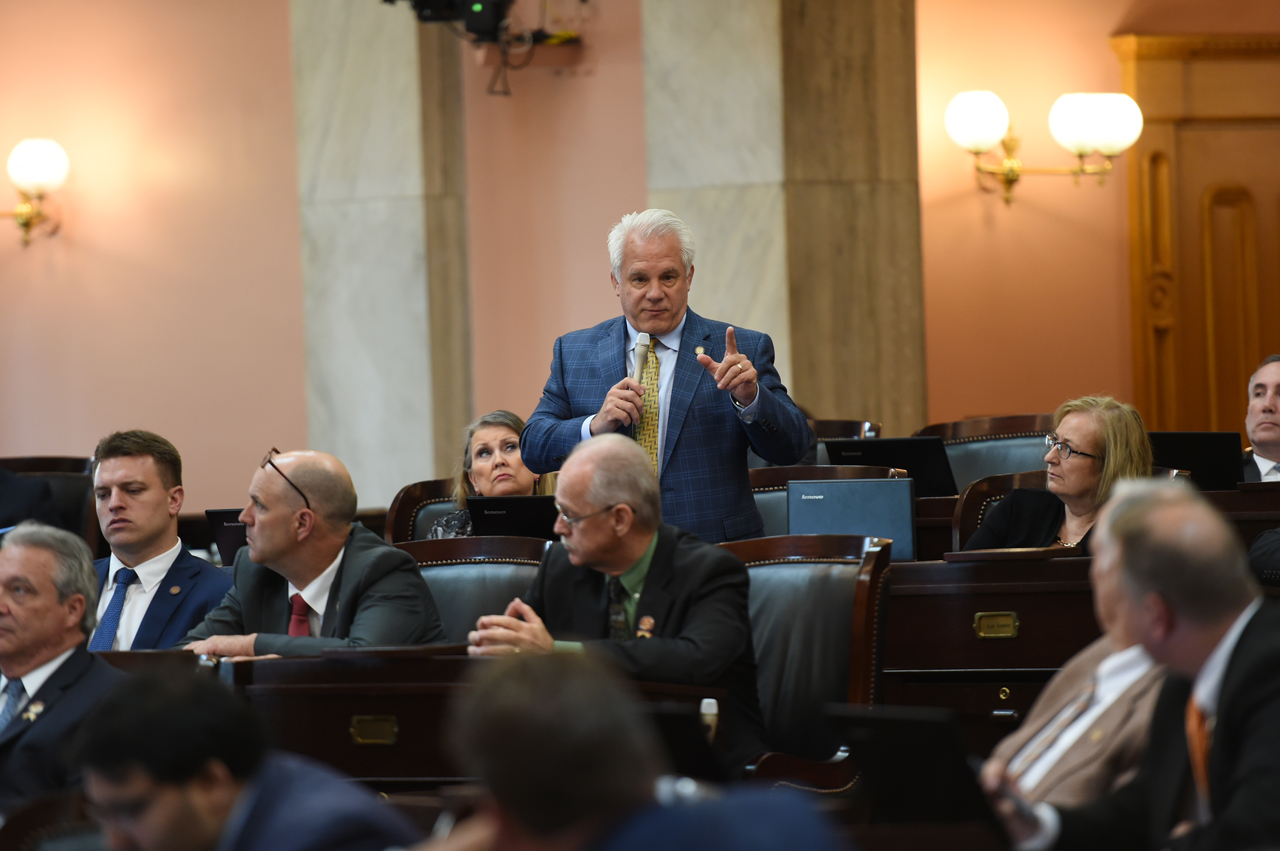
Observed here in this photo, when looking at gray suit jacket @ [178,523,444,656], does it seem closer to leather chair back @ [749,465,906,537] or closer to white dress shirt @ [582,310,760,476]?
white dress shirt @ [582,310,760,476]

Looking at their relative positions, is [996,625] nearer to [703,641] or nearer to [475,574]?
[703,641]

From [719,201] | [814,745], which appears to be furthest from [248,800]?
[719,201]

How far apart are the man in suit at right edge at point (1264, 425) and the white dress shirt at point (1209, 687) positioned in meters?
3.07

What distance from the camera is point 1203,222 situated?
26.3ft

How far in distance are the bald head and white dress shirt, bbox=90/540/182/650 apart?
58 cm

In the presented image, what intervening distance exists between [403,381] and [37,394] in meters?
2.40

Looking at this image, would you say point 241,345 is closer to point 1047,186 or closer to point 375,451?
point 375,451

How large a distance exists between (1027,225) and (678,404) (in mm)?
4805

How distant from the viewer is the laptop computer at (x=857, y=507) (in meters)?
3.44

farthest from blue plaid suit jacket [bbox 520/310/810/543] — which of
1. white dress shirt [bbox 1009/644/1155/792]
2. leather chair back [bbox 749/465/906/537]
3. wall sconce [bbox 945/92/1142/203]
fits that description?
Result: wall sconce [bbox 945/92/1142/203]

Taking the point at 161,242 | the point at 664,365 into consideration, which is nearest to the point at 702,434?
the point at 664,365

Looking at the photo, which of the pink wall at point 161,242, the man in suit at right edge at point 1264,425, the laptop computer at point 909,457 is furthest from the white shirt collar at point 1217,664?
the pink wall at point 161,242

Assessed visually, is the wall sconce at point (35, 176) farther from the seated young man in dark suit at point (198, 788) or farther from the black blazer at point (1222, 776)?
the black blazer at point (1222, 776)

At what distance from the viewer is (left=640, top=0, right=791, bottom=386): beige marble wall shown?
21.0 ft
